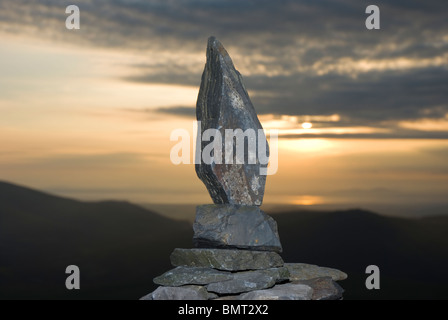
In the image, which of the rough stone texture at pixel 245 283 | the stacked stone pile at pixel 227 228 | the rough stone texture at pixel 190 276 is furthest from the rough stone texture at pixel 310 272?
the rough stone texture at pixel 190 276

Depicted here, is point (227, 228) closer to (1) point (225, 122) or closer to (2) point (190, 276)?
(2) point (190, 276)

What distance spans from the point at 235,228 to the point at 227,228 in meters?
0.17

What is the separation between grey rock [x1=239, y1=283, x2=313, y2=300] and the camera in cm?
1377

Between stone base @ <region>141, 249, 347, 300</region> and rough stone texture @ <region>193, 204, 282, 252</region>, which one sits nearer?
stone base @ <region>141, 249, 347, 300</region>

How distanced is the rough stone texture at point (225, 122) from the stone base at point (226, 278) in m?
1.25

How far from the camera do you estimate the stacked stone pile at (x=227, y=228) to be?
14.4 m

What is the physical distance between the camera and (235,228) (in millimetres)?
14672

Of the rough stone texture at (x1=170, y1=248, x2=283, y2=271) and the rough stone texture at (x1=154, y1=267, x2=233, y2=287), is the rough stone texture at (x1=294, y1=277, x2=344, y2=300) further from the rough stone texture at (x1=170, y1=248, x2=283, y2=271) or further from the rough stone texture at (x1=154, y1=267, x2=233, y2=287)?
the rough stone texture at (x1=154, y1=267, x2=233, y2=287)

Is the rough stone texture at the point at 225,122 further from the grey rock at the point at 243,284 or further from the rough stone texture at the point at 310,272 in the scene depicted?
the rough stone texture at the point at 310,272

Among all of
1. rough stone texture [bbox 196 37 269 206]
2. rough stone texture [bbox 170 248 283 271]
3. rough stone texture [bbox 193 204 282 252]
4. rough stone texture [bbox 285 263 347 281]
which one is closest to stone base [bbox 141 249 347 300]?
rough stone texture [bbox 170 248 283 271]

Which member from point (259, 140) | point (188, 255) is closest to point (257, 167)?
point (259, 140)

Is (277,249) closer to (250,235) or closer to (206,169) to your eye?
(250,235)

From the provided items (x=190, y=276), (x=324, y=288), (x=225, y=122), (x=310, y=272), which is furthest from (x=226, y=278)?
(x=225, y=122)

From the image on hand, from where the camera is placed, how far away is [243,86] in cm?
1550
